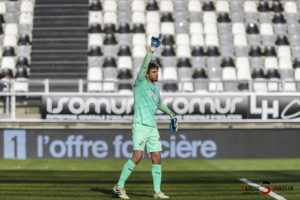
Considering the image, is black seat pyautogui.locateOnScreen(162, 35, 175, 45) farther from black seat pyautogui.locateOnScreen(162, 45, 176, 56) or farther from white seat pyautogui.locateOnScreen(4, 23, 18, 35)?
white seat pyautogui.locateOnScreen(4, 23, 18, 35)

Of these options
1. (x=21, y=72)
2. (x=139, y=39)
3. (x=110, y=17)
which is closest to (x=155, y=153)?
(x=21, y=72)

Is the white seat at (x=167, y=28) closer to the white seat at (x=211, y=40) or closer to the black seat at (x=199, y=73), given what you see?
the white seat at (x=211, y=40)

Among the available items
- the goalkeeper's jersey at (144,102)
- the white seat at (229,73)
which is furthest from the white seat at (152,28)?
the goalkeeper's jersey at (144,102)

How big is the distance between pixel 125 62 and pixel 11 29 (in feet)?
19.1

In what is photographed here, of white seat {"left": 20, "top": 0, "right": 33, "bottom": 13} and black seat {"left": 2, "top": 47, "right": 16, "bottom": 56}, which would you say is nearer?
black seat {"left": 2, "top": 47, "right": 16, "bottom": 56}

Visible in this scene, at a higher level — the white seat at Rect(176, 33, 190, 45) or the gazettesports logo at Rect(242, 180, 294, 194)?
the white seat at Rect(176, 33, 190, 45)

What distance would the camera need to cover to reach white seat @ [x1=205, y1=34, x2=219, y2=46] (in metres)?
25.0

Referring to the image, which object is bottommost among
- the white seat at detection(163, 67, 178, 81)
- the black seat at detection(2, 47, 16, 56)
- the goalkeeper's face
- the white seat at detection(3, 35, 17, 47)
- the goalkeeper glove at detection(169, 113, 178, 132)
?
the goalkeeper glove at detection(169, 113, 178, 132)

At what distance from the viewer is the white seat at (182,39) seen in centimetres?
2487

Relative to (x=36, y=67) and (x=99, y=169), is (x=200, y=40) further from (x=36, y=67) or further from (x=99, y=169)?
(x=99, y=169)

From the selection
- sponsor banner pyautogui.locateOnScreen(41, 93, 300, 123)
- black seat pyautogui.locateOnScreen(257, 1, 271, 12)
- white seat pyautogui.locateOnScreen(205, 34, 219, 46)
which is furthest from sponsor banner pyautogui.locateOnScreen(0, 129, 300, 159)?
black seat pyautogui.locateOnScreen(257, 1, 271, 12)

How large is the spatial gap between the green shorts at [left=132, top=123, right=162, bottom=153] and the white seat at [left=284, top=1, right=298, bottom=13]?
2135 centimetres

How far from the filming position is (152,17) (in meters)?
26.1

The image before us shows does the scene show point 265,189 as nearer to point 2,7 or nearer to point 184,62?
point 184,62
